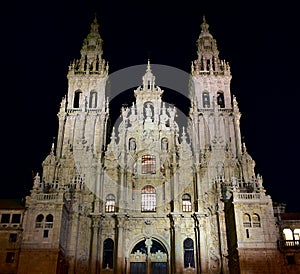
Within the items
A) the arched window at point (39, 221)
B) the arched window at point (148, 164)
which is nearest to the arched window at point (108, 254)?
the arched window at point (39, 221)

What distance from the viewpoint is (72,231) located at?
151 feet

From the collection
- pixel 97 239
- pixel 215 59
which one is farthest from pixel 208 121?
pixel 97 239

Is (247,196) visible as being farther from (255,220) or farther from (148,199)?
(148,199)

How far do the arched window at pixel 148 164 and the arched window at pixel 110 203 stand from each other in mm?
5393

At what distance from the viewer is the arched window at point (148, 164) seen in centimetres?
5234

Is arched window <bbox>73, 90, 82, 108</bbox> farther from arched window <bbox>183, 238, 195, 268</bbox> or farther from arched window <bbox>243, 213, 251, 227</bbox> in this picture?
arched window <bbox>243, 213, 251, 227</bbox>

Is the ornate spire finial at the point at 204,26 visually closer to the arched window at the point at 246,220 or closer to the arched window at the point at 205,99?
the arched window at the point at 205,99

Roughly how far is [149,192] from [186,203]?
4.89 metres

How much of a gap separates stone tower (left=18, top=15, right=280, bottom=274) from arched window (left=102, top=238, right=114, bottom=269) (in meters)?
0.12

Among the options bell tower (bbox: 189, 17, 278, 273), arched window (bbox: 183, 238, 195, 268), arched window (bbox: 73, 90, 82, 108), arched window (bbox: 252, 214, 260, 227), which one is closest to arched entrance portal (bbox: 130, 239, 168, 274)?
arched window (bbox: 183, 238, 195, 268)

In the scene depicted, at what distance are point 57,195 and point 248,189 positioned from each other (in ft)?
70.2

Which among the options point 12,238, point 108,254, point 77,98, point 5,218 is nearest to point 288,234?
point 108,254

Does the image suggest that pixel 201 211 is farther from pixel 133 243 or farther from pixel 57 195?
pixel 57 195

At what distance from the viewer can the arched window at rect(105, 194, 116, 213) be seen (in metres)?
49.7
